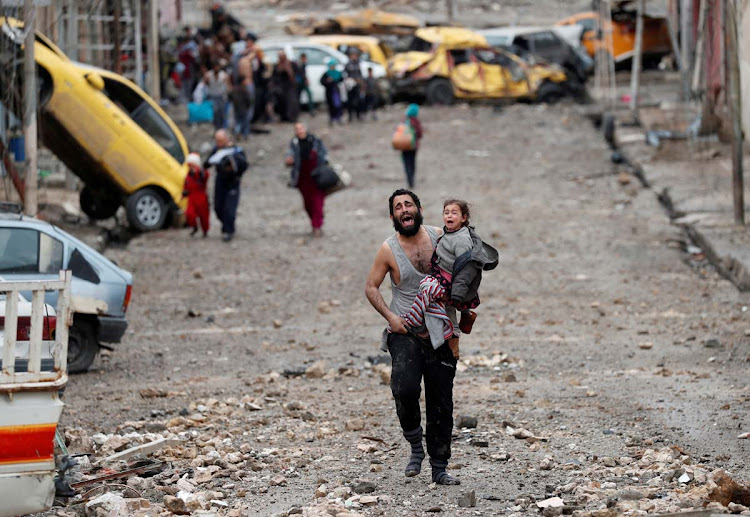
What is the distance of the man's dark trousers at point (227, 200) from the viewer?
17594mm

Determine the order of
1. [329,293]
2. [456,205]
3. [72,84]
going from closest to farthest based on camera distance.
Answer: [456,205], [329,293], [72,84]

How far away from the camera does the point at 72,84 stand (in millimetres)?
17109

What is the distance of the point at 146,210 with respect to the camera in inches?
725

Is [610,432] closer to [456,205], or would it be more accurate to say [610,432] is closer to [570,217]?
[456,205]

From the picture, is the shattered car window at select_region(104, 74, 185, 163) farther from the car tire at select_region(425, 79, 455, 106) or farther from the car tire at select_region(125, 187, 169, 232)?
the car tire at select_region(425, 79, 455, 106)

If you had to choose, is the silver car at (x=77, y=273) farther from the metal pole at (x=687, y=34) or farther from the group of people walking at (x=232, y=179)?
the metal pole at (x=687, y=34)

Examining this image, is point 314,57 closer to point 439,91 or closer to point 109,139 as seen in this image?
point 439,91

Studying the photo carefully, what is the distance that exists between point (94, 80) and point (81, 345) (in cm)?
731

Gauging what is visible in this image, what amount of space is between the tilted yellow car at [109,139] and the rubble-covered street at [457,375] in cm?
65

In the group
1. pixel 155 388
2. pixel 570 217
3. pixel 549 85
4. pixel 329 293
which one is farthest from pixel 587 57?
pixel 155 388

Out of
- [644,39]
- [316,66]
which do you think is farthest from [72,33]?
[644,39]

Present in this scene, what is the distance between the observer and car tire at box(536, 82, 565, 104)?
3058cm

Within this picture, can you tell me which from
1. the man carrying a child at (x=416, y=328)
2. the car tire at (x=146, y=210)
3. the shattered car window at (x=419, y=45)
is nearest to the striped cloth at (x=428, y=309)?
the man carrying a child at (x=416, y=328)

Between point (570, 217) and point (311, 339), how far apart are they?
739 cm
